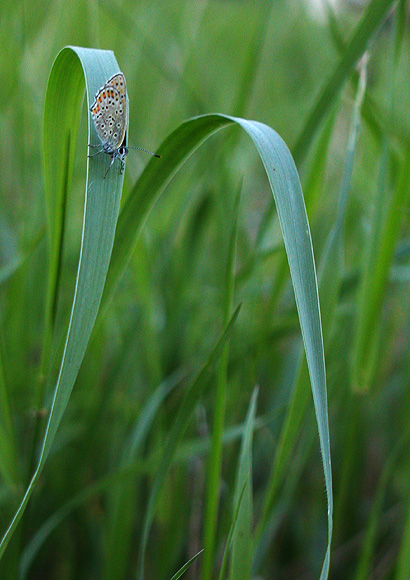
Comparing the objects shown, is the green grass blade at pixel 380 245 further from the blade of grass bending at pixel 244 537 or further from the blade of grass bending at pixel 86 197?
the blade of grass bending at pixel 86 197

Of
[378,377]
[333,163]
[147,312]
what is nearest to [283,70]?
[333,163]

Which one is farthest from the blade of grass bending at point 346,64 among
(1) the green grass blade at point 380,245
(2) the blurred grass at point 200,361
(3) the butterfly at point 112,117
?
(3) the butterfly at point 112,117

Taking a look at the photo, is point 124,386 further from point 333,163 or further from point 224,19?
point 224,19

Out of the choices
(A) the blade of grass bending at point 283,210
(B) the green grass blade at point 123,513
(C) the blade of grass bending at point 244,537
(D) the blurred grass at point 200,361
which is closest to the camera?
(A) the blade of grass bending at point 283,210

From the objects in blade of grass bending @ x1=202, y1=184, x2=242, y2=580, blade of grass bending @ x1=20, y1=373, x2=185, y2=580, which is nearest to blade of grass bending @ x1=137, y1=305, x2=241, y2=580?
blade of grass bending @ x1=202, y1=184, x2=242, y2=580

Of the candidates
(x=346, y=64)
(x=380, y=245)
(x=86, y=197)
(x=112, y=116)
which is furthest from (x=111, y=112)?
(x=380, y=245)

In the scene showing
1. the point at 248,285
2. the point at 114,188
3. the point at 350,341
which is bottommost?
the point at 350,341
